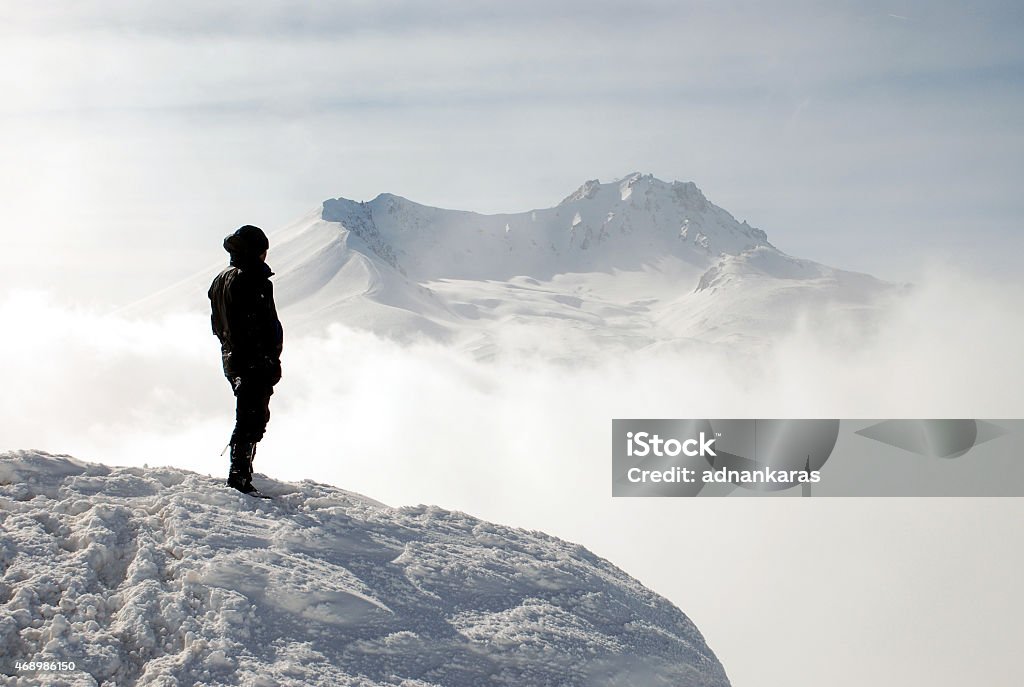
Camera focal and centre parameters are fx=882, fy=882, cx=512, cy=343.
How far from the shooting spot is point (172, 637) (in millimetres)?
5504

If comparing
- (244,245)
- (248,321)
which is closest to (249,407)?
(248,321)

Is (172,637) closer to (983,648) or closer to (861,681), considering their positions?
(861,681)

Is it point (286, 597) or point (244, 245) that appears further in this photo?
point (244, 245)

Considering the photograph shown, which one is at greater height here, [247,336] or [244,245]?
[244,245]

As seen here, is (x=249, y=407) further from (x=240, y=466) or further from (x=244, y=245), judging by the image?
(x=244, y=245)

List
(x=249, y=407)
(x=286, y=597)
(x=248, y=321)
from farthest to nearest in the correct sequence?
(x=249, y=407), (x=248, y=321), (x=286, y=597)

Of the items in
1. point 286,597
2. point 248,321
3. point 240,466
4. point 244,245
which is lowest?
point 286,597

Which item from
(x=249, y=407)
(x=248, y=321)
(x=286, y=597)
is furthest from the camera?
(x=249, y=407)

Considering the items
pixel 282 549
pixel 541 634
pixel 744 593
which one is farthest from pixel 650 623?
pixel 744 593

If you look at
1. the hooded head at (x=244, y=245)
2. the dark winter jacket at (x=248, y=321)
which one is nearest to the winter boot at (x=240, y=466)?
the dark winter jacket at (x=248, y=321)

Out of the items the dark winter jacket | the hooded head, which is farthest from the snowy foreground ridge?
the hooded head

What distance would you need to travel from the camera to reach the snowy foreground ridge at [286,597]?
5.40 metres

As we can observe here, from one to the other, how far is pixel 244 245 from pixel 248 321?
2.16ft

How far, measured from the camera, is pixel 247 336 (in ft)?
25.1
